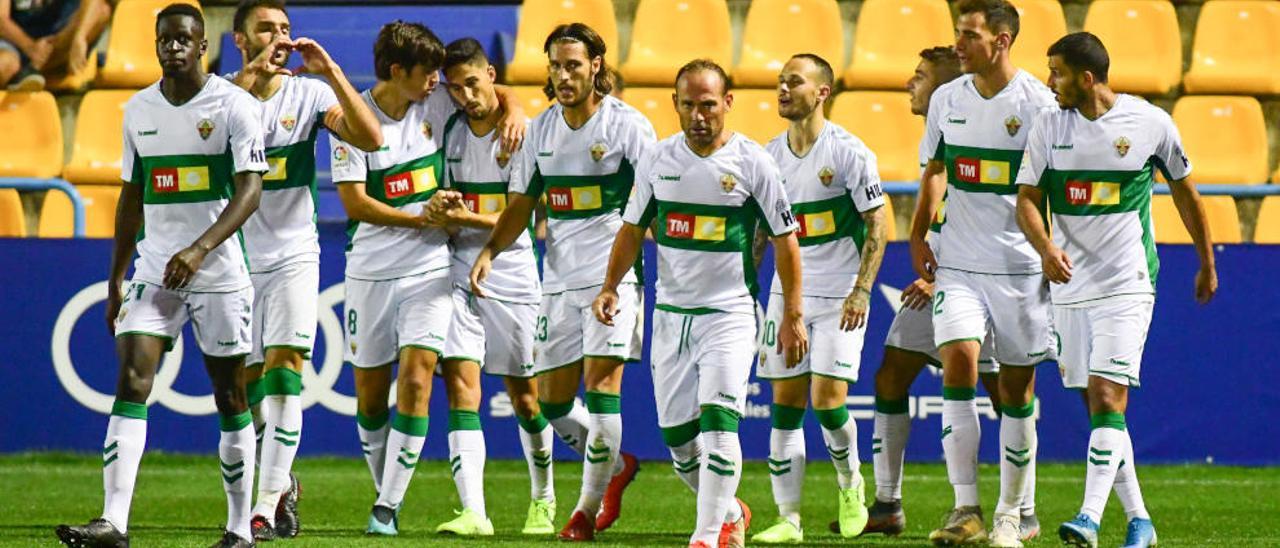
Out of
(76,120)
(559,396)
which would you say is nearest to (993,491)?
(559,396)

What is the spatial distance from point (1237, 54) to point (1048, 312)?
6722 millimetres

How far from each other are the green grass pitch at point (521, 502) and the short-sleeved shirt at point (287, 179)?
1.24 m

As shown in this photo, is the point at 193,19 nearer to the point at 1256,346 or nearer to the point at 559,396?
the point at 559,396

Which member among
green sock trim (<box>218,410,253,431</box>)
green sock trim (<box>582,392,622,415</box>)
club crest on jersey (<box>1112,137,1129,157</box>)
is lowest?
green sock trim (<box>582,392,622,415</box>)

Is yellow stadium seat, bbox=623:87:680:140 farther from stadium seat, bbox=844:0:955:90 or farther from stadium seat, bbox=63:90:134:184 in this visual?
stadium seat, bbox=63:90:134:184

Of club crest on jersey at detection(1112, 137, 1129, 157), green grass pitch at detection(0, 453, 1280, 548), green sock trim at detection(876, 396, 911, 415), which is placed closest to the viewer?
club crest on jersey at detection(1112, 137, 1129, 157)

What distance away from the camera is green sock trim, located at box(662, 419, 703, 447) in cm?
737

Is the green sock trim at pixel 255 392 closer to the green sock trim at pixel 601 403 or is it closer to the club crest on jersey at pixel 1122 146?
the green sock trim at pixel 601 403

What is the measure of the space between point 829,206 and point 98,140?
7037mm

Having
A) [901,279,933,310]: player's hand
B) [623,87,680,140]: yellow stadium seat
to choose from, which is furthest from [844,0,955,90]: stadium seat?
[901,279,933,310]: player's hand

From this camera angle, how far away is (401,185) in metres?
8.30

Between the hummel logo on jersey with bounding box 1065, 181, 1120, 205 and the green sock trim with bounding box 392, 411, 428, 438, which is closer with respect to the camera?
the hummel logo on jersey with bounding box 1065, 181, 1120, 205

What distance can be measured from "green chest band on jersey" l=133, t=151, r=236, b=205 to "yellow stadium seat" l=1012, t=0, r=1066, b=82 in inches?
318

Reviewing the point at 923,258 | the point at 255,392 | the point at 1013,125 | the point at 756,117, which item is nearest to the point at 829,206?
the point at 923,258
